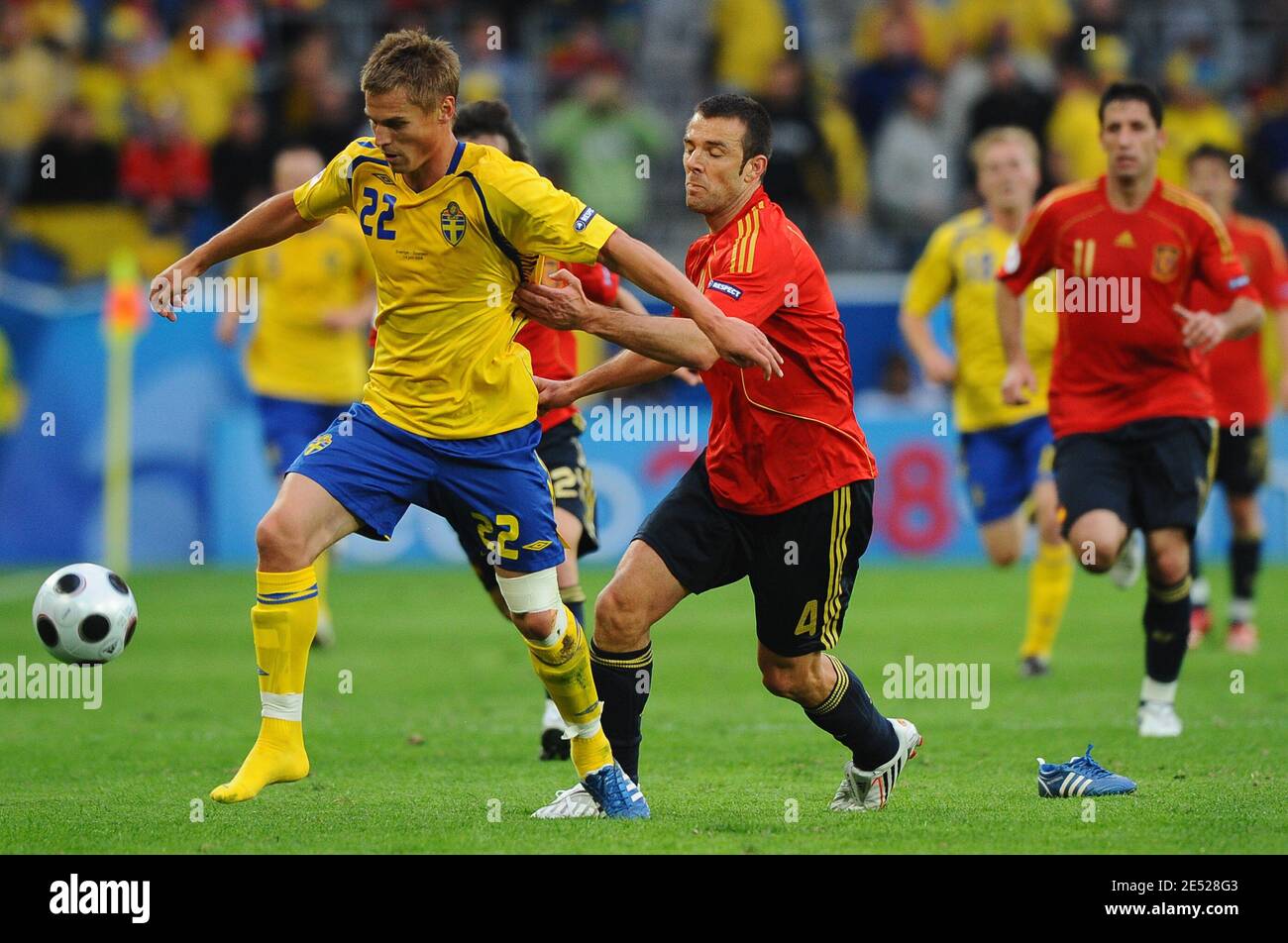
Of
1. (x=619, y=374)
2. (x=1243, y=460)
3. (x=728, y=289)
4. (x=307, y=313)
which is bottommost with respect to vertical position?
(x=1243, y=460)

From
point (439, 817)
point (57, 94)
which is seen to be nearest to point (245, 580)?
point (57, 94)

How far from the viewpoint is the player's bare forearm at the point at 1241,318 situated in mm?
8438

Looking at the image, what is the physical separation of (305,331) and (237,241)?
5.93 metres

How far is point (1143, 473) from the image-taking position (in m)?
8.36

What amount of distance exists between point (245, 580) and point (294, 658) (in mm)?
10228

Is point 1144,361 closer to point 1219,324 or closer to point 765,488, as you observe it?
point 1219,324

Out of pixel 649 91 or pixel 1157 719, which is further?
pixel 649 91

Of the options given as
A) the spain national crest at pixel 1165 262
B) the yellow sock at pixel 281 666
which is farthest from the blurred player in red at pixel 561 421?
the spain national crest at pixel 1165 262

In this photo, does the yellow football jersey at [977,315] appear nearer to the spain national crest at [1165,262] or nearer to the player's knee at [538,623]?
the spain national crest at [1165,262]

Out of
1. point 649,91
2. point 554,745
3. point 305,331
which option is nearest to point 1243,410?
point 554,745

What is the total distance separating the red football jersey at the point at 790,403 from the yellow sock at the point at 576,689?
2.40 ft

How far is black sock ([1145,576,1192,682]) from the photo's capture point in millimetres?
8367

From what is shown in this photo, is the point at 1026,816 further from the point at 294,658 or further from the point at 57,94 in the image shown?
the point at 57,94

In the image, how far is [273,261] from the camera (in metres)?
12.5
